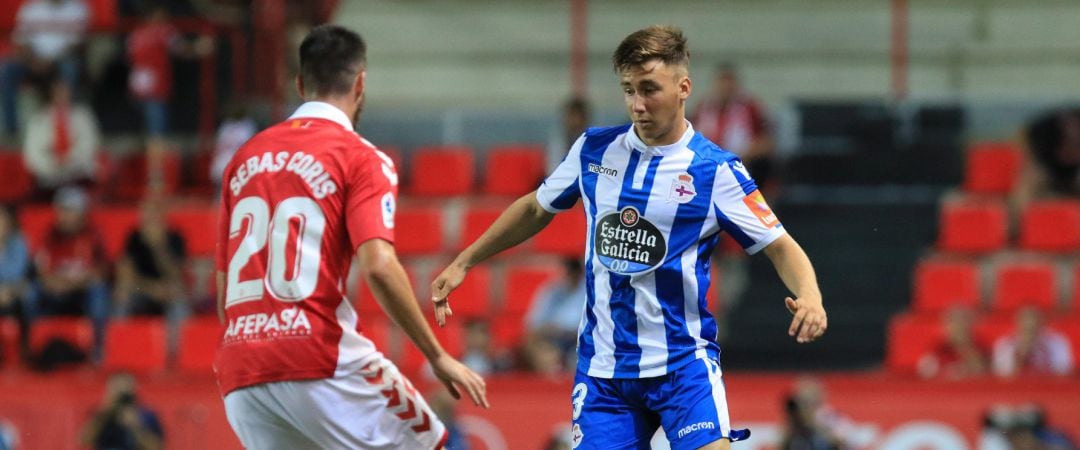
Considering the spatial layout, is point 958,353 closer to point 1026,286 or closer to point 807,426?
point 1026,286

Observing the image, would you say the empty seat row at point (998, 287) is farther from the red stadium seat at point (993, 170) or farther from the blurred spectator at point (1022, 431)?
the blurred spectator at point (1022, 431)

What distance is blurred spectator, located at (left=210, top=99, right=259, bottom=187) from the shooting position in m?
14.3

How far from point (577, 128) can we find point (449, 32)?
5.13 metres

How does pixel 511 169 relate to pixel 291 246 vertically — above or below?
below

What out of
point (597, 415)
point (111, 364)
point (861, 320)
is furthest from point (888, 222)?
point (597, 415)

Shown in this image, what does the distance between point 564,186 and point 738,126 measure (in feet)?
26.8

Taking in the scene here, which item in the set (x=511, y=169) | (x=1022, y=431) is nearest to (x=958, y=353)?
(x=1022, y=431)

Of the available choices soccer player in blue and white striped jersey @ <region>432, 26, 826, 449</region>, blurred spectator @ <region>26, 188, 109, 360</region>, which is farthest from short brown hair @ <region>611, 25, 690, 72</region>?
blurred spectator @ <region>26, 188, 109, 360</region>

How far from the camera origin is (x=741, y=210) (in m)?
5.81

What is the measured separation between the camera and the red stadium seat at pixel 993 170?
14.5 m

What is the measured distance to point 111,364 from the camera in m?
13.1

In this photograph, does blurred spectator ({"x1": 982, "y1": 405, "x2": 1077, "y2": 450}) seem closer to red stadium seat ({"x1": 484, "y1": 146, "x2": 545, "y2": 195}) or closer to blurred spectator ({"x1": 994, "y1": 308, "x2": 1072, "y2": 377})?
blurred spectator ({"x1": 994, "y1": 308, "x2": 1072, "y2": 377})

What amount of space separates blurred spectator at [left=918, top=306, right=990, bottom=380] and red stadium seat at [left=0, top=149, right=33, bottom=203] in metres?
8.72

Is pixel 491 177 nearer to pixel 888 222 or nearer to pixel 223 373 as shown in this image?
pixel 888 222
